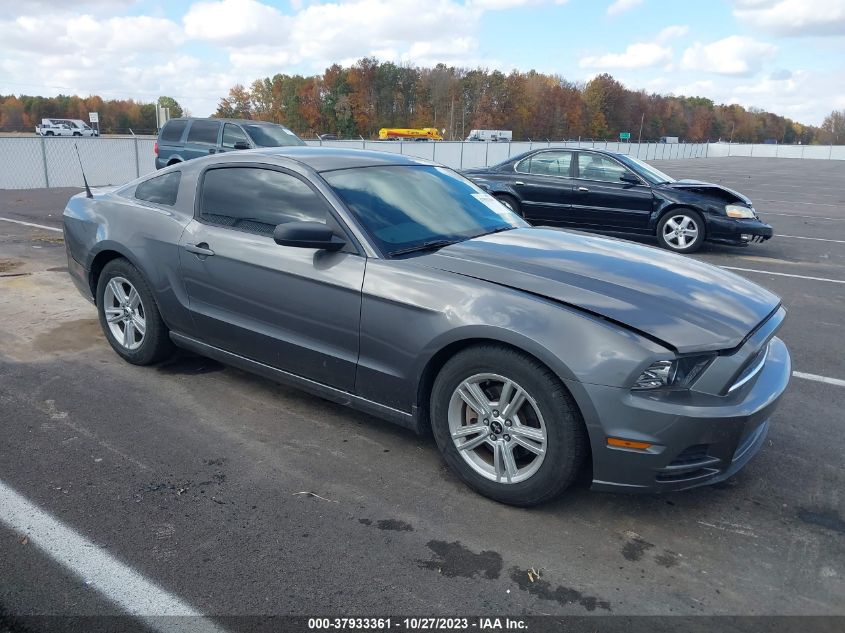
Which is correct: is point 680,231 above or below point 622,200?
below

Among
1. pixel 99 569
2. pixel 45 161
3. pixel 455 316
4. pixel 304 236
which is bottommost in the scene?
pixel 99 569

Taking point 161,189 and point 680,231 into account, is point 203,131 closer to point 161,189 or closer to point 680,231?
point 680,231

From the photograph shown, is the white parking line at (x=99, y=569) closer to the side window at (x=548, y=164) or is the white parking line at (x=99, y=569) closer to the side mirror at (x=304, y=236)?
the side mirror at (x=304, y=236)

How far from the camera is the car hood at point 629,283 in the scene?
2.94m

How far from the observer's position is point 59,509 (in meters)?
3.04

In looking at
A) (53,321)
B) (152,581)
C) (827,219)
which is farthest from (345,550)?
(827,219)

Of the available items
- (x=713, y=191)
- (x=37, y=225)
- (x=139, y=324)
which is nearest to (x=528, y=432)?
(x=139, y=324)

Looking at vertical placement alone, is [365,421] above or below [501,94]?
below

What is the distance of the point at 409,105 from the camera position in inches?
3809

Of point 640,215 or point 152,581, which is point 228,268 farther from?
point 640,215

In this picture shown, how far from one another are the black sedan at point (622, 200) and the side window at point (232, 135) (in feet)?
19.5

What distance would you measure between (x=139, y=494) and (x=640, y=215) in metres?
9.06

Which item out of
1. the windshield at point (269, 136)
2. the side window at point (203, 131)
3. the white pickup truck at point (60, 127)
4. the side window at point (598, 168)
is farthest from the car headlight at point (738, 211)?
the white pickup truck at point (60, 127)

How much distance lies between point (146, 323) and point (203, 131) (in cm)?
1171
